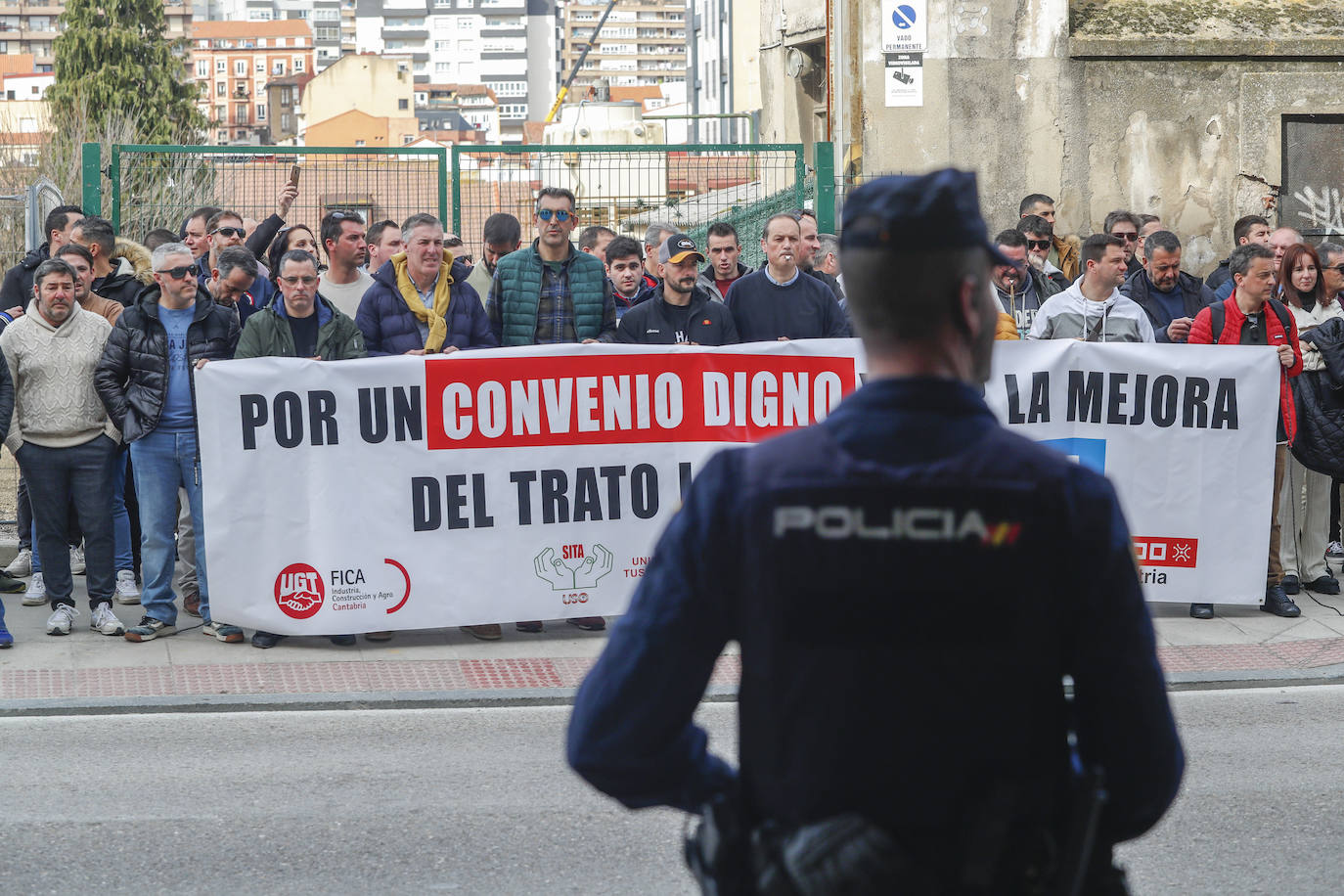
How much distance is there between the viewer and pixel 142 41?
6481cm

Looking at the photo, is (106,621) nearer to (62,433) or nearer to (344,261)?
(62,433)

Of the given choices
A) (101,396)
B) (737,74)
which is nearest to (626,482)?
(101,396)

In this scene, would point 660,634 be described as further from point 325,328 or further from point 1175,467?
point 1175,467

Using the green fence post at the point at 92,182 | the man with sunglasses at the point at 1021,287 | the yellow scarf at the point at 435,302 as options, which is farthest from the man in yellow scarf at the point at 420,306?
the green fence post at the point at 92,182

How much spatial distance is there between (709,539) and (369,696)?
18.5 feet

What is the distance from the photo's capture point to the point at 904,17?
50.6 feet

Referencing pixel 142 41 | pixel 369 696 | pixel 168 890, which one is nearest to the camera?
pixel 168 890

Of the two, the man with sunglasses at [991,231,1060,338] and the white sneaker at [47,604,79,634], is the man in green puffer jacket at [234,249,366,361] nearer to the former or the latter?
the white sneaker at [47,604,79,634]

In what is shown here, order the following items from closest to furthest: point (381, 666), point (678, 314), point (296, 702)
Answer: point (296, 702)
point (381, 666)
point (678, 314)

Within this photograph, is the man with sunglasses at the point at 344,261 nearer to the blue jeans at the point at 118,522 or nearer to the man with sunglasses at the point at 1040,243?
the blue jeans at the point at 118,522

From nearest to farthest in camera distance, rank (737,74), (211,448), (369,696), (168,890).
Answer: (168,890) → (369,696) → (211,448) → (737,74)

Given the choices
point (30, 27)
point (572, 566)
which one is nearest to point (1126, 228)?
point (572, 566)

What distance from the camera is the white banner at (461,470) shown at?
823cm

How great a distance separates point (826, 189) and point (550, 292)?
15.5 ft
